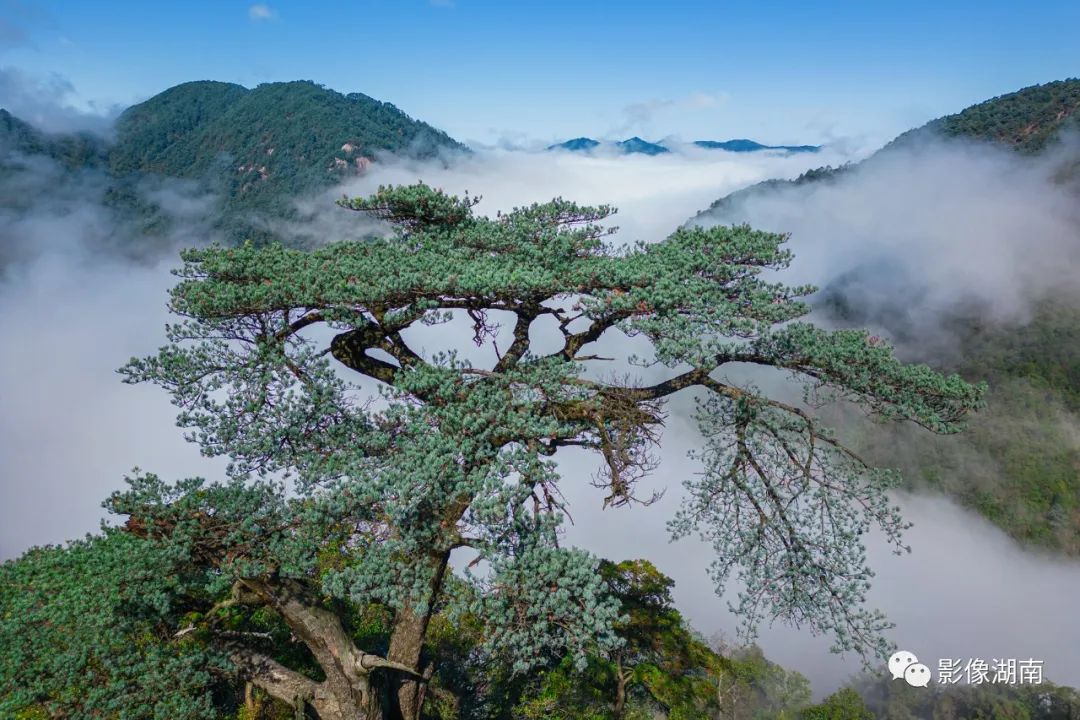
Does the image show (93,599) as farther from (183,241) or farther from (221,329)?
(183,241)

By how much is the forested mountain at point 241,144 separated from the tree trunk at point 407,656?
396ft

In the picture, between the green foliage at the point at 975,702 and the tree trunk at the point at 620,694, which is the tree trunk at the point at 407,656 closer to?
the tree trunk at the point at 620,694

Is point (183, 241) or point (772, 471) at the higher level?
point (183, 241)

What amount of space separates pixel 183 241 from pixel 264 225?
94.8 feet

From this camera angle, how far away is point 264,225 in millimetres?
120938

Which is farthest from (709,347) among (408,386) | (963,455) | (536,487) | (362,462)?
(963,455)

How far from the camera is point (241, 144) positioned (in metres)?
147

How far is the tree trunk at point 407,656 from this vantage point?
7512 mm

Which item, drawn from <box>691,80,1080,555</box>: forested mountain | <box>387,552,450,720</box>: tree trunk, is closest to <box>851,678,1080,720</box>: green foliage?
<box>387,552,450,720</box>: tree trunk

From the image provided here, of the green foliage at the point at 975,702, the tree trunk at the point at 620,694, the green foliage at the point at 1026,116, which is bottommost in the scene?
the green foliage at the point at 975,702

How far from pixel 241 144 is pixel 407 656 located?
16231 centimetres

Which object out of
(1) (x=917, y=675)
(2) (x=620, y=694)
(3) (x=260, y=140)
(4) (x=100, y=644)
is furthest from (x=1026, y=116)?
(3) (x=260, y=140)

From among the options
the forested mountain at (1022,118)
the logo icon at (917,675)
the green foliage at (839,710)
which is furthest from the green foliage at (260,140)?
the logo icon at (917,675)

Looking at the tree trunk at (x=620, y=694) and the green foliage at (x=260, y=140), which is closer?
the tree trunk at (x=620, y=694)
